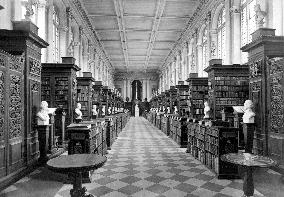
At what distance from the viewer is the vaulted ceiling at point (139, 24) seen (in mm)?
13125

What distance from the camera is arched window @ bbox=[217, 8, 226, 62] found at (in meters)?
12.5

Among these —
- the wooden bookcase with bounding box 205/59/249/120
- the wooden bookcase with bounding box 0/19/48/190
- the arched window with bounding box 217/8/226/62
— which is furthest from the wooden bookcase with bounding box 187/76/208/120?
the wooden bookcase with bounding box 0/19/48/190

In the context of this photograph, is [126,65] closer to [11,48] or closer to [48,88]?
[48,88]

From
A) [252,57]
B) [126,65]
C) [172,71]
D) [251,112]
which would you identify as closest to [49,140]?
Result: [251,112]

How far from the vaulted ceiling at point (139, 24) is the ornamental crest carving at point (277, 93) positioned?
781 cm

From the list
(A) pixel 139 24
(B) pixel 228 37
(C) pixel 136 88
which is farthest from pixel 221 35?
(C) pixel 136 88

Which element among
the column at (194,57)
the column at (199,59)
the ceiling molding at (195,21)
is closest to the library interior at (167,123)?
the ceiling molding at (195,21)

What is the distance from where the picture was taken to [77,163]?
3465mm

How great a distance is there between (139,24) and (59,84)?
320 inches

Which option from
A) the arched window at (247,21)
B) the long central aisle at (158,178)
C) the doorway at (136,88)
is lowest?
the long central aisle at (158,178)

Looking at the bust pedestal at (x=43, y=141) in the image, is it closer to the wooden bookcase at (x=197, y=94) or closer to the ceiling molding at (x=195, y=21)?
the wooden bookcase at (x=197, y=94)

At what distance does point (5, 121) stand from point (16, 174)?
1.02 metres

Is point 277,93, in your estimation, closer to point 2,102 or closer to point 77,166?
point 77,166

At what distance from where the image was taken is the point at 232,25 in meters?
10.9
